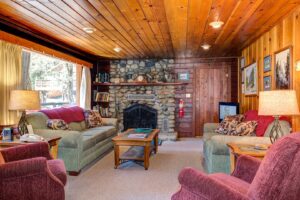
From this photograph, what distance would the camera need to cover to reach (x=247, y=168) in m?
2.27

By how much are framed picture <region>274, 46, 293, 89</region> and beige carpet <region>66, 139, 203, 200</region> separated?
177cm

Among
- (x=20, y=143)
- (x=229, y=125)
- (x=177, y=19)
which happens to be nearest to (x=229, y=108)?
(x=229, y=125)

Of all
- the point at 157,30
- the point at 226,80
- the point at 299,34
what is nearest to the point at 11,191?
the point at 157,30

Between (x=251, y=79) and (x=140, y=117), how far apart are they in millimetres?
3247

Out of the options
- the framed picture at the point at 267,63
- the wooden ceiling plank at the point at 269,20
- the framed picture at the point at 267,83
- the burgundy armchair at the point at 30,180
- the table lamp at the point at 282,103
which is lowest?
the burgundy armchair at the point at 30,180

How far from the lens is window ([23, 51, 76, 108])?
5676 millimetres

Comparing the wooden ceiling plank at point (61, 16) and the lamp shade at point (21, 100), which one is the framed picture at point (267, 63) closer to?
the wooden ceiling plank at point (61, 16)

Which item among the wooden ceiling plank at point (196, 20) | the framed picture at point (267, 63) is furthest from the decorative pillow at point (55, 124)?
the framed picture at point (267, 63)

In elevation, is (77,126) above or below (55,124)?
below

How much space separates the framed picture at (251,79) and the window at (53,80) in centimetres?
402

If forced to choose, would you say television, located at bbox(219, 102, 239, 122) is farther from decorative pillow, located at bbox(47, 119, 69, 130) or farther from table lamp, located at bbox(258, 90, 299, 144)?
decorative pillow, located at bbox(47, 119, 69, 130)

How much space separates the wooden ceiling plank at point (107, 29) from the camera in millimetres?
3104

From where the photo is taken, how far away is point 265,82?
175 inches

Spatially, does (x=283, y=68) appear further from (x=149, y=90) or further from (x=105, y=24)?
(x=149, y=90)
